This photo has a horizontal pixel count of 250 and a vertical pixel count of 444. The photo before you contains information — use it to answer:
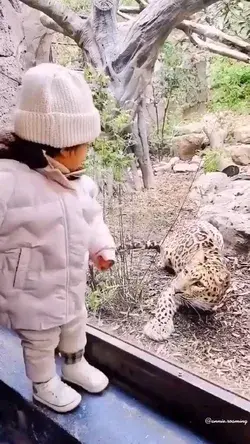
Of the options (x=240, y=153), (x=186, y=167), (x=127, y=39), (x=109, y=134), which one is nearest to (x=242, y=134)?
(x=240, y=153)

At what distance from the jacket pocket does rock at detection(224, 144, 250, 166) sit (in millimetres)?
594

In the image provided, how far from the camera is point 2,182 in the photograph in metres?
0.86

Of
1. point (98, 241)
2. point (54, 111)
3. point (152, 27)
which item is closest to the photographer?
point (54, 111)

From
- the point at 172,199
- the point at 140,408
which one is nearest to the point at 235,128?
the point at 172,199

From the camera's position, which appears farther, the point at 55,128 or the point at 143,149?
the point at 143,149

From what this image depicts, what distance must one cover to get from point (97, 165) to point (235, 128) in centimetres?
33

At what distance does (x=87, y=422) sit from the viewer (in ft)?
3.45

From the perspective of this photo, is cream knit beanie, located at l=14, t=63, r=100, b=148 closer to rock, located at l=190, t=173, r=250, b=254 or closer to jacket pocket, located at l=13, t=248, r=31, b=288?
jacket pocket, located at l=13, t=248, r=31, b=288

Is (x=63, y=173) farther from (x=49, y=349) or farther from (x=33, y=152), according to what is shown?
(x=49, y=349)

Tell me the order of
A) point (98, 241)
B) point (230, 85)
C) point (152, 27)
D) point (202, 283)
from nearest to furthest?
point (98, 241) → point (202, 283) → point (230, 85) → point (152, 27)

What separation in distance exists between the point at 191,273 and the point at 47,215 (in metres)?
0.36

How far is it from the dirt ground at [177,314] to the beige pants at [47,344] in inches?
5.0

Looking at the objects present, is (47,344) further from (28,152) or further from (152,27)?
(152,27)

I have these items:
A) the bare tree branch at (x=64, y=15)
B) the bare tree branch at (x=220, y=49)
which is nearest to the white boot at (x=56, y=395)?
the bare tree branch at (x=220, y=49)
